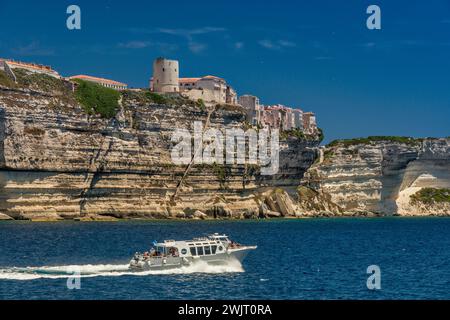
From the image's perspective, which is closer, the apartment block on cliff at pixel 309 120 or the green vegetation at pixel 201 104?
the green vegetation at pixel 201 104

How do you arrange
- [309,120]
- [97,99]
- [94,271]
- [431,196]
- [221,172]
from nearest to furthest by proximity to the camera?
[94,271]
[97,99]
[221,172]
[431,196]
[309,120]

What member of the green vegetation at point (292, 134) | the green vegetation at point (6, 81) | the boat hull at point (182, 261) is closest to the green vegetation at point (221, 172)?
the green vegetation at point (292, 134)

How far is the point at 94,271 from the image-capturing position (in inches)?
1511

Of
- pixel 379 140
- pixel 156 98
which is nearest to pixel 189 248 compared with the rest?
pixel 156 98

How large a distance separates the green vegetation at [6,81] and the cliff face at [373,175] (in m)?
60.8

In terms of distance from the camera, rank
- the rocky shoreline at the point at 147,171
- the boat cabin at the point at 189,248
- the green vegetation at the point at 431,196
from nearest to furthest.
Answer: the boat cabin at the point at 189,248
the rocky shoreline at the point at 147,171
the green vegetation at the point at 431,196

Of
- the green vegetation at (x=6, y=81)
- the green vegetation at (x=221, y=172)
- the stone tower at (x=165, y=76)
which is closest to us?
the green vegetation at (x=6, y=81)

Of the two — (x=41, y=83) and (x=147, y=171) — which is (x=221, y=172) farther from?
(x=41, y=83)

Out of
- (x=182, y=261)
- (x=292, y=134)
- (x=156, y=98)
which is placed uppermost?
(x=156, y=98)

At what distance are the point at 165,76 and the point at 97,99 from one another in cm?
2356

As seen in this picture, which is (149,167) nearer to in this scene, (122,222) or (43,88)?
(122,222)

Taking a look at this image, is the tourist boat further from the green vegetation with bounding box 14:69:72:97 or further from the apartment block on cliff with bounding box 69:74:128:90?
the apartment block on cliff with bounding box 69:74:128:90

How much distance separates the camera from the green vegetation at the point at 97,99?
9512cm

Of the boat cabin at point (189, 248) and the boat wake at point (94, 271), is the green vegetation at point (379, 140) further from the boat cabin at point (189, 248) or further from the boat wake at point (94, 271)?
the boat wake at point (94, 271)
